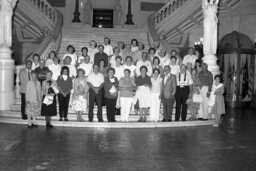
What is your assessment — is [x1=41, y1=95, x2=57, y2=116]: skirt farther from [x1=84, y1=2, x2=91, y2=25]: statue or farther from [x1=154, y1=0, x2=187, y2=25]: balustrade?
[x1=84, y1=2, x2=91, y2=25]: statue

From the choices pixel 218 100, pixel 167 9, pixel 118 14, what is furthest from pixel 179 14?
pixel 218 100

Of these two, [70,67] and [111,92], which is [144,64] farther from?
[70,67]

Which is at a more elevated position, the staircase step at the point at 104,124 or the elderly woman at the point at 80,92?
the elderly woman at the point at 80,92

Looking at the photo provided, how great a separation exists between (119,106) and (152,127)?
4.52 ft

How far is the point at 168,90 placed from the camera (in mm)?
10547

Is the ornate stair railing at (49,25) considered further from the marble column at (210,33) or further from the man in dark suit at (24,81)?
the marble column at (210,33)

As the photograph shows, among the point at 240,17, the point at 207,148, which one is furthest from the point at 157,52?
the point at 240,17

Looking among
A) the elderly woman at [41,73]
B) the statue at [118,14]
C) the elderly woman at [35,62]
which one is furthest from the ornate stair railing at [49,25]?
the statue at [118,14]

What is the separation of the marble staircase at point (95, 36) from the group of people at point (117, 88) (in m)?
5.36

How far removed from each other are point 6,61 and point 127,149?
601 cm

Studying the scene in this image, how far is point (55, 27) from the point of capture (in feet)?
55.4

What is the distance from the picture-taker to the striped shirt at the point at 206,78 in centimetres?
1113

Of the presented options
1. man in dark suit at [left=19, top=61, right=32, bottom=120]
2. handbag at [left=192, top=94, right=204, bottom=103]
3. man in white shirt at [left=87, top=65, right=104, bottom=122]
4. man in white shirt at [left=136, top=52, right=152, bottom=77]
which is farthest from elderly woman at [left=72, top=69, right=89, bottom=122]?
handbag at [left=192, top=94, right=204, bottom=103]

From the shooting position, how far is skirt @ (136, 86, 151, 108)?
34.3 ft
